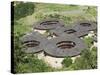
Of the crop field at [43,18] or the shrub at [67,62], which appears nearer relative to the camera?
the crop field at [43,18]

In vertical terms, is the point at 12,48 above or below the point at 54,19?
below

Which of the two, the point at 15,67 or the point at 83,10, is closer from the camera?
the point at 15,67

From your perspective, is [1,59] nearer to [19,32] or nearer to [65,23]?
[19,32]

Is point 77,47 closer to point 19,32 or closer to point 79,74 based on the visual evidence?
point 79,74

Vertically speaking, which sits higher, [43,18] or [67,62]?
[43,18]

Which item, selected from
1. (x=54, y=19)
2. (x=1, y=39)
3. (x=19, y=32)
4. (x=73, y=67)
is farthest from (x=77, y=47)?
(x=1, y=39)

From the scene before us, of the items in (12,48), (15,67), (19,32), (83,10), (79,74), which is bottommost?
(79,74)

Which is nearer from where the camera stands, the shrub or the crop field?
the crop field
